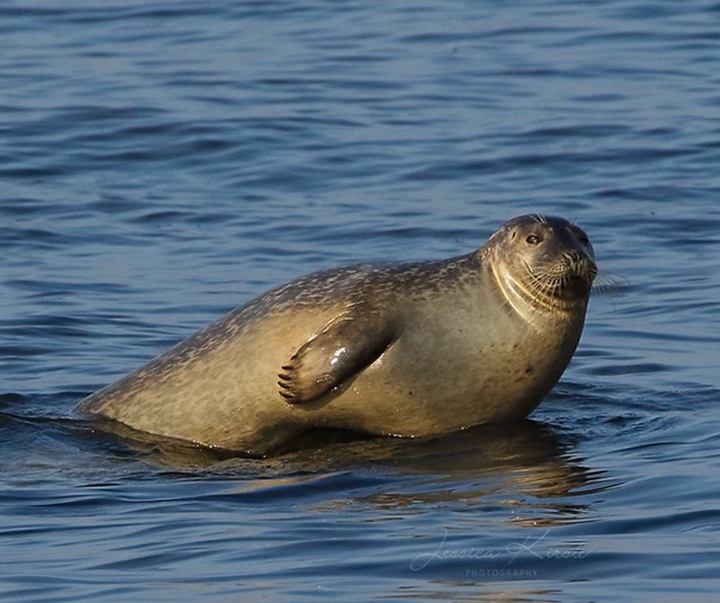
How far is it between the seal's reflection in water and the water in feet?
0.08

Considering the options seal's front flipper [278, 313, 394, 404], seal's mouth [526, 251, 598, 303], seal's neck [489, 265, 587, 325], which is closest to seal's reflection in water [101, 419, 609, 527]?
seal's front flipper [278, 313, 394, 404]

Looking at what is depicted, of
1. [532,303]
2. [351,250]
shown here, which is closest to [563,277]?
[532,303]

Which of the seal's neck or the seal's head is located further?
the seal's neck

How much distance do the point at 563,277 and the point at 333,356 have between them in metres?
1.05

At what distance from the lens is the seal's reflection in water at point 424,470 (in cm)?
838

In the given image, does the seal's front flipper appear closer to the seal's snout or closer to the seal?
the seal

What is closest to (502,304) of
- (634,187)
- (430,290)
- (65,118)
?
(430,290)

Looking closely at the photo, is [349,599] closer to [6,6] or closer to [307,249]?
[307,249]

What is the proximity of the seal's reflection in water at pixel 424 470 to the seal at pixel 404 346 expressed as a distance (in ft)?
0.43

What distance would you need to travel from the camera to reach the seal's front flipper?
365 inches

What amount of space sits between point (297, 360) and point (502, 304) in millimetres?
953

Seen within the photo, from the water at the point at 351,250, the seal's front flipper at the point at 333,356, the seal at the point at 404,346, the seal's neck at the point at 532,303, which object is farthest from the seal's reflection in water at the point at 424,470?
the seal's neck at the point at 532,303

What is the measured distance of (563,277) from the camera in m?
9.52

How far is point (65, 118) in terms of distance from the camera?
1800cm
